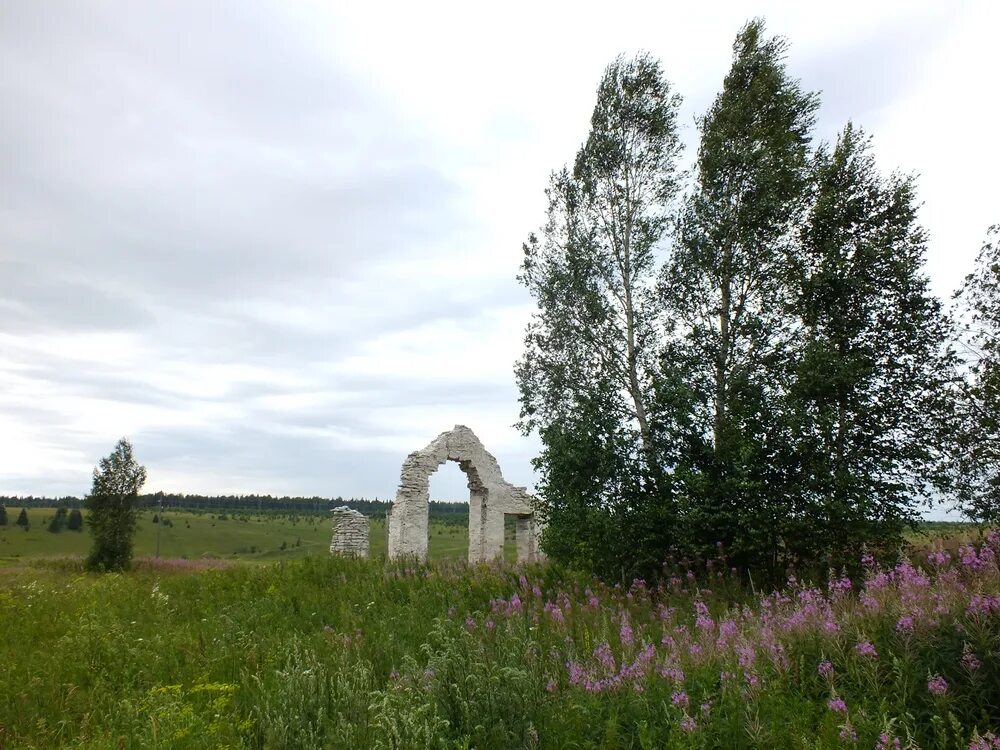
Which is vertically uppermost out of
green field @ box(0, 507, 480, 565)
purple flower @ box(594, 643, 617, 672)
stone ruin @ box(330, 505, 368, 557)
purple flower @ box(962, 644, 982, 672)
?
stone ruin @ box(330, 505, 368, 557)

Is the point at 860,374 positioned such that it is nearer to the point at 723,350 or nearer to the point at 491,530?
the point at 723,350

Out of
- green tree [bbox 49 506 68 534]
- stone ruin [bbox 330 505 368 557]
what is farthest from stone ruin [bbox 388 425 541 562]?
green tree [bbox 49 506 68 534]

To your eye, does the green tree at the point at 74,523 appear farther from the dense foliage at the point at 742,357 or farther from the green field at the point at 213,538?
the dense foliage at the point at 742,357

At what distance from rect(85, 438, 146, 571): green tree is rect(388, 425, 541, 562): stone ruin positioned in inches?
610

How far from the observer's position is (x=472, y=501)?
78.0 ft

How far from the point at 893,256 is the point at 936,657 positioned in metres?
11.0

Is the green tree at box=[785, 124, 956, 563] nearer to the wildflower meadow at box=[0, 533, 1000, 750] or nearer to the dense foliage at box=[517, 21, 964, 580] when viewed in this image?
the dense foliage at box=[517, 21, 964, 580]

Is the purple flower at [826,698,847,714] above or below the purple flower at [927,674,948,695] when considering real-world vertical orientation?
below

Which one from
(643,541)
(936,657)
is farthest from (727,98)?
(936,657)

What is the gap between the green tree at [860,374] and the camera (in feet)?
40.1

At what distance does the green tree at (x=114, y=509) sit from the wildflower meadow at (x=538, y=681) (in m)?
22.9

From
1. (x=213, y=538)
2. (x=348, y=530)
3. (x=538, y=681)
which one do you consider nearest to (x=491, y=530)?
(x=348, y=530)

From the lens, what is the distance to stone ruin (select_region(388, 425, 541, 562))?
70.1ft

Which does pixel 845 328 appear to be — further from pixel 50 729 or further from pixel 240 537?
pixel 240 537
